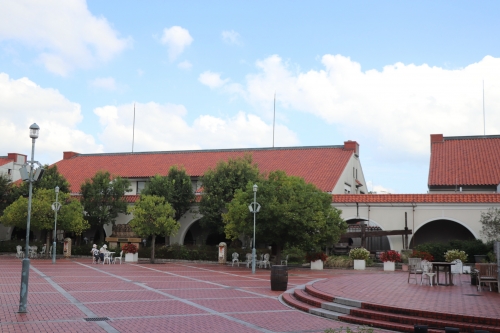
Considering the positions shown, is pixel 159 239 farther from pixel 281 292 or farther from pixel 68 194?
pixel 281 292

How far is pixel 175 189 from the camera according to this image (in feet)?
135

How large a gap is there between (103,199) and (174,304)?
28301 mm

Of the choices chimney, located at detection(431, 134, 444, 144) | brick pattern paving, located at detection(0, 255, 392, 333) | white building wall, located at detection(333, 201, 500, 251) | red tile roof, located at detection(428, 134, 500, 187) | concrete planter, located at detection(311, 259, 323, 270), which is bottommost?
brick pattern paving, located at detection(0, 255, 392, 333)

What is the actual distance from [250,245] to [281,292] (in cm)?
1939

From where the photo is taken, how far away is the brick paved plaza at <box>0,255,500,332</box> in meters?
12.1

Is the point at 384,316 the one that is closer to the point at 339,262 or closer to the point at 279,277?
the point at 279,277

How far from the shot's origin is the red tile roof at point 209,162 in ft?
145

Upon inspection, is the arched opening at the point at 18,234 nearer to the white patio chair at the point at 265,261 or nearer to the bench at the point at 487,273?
the white patio chair at the point at 265,261

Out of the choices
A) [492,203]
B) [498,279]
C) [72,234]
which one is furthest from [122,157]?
[498,279]

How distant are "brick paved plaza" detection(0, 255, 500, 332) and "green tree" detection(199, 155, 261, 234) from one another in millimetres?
15446

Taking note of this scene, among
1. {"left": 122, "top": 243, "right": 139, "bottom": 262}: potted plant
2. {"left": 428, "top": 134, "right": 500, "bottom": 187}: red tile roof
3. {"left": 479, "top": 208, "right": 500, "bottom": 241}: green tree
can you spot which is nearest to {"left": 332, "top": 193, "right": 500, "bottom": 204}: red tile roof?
{"left": 479, "top": 208, "right": 500, "bottom": 241}: green tree

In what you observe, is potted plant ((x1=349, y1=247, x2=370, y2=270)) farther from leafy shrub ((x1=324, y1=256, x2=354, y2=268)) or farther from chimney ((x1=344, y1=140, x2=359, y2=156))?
chimney ((x1=344, y1=140, x2=359, y2=156))

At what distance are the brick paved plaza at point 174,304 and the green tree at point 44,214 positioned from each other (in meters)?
16.7

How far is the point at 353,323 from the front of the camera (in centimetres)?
1316
